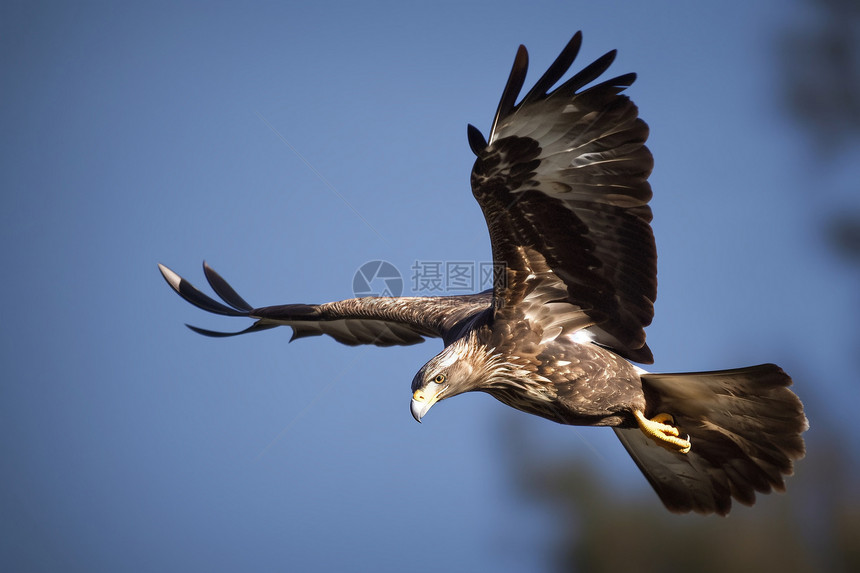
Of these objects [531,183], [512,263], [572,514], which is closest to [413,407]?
[512,263]

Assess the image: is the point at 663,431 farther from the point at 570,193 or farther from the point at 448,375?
the point at 570,193

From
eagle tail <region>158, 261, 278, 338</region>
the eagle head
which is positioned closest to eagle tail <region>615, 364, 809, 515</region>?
the eagle head

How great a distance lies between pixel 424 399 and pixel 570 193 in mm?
1344

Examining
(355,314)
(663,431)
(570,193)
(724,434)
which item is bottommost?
(724,434)

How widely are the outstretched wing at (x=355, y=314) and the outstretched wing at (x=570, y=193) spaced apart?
3.25 feet

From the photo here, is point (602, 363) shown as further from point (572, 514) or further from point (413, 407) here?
point (572, 514)

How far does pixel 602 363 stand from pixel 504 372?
1.90 ft

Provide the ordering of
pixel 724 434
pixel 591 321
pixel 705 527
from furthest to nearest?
pixel 705 527, pixel 724 434, pixel 591 321

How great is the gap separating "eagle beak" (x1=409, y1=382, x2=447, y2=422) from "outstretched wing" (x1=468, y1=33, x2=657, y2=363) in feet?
2.11

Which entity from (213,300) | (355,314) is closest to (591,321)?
(355,314)

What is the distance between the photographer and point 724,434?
5051mm

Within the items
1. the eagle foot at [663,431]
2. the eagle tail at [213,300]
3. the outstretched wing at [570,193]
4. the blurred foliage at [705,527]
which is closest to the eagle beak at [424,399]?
the outstretched wing at [570,193]

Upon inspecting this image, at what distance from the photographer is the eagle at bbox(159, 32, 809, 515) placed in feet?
14.1

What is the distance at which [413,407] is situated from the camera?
4387mm
